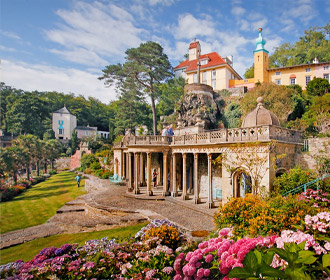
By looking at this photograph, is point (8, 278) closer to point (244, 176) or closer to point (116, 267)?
point (116, 267)

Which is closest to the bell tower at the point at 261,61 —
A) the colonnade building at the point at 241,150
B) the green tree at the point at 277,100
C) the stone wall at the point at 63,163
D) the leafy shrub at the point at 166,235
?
the green tree at the point at 277,100

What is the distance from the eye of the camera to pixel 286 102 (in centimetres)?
2733

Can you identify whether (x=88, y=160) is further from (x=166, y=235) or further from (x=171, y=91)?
(x=166, y=235)

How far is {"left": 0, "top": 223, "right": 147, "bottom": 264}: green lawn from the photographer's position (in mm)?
9635

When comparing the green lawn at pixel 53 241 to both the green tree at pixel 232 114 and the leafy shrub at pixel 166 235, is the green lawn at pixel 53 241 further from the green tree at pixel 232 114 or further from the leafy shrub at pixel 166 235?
the green tree at pixel 232 114

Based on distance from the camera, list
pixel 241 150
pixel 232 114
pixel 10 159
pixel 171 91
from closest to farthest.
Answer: pixel 241 150
pixel 10 159
pixel 232 114
pixel 171 91

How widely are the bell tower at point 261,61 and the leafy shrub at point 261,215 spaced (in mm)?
37041

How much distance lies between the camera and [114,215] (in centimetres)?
1458

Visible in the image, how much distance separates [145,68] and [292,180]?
25.5 metres

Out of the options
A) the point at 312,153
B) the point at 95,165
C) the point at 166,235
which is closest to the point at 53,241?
the point at 166,235

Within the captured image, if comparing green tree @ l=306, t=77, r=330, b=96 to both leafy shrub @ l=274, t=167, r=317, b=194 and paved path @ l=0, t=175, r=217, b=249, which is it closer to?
leafy shrub @ l=274, t=167, r=317, b=194

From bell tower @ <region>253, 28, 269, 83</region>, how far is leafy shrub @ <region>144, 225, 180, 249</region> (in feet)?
129

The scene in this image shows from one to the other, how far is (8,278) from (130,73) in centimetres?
2937

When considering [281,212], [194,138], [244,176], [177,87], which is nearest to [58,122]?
[177,87]
